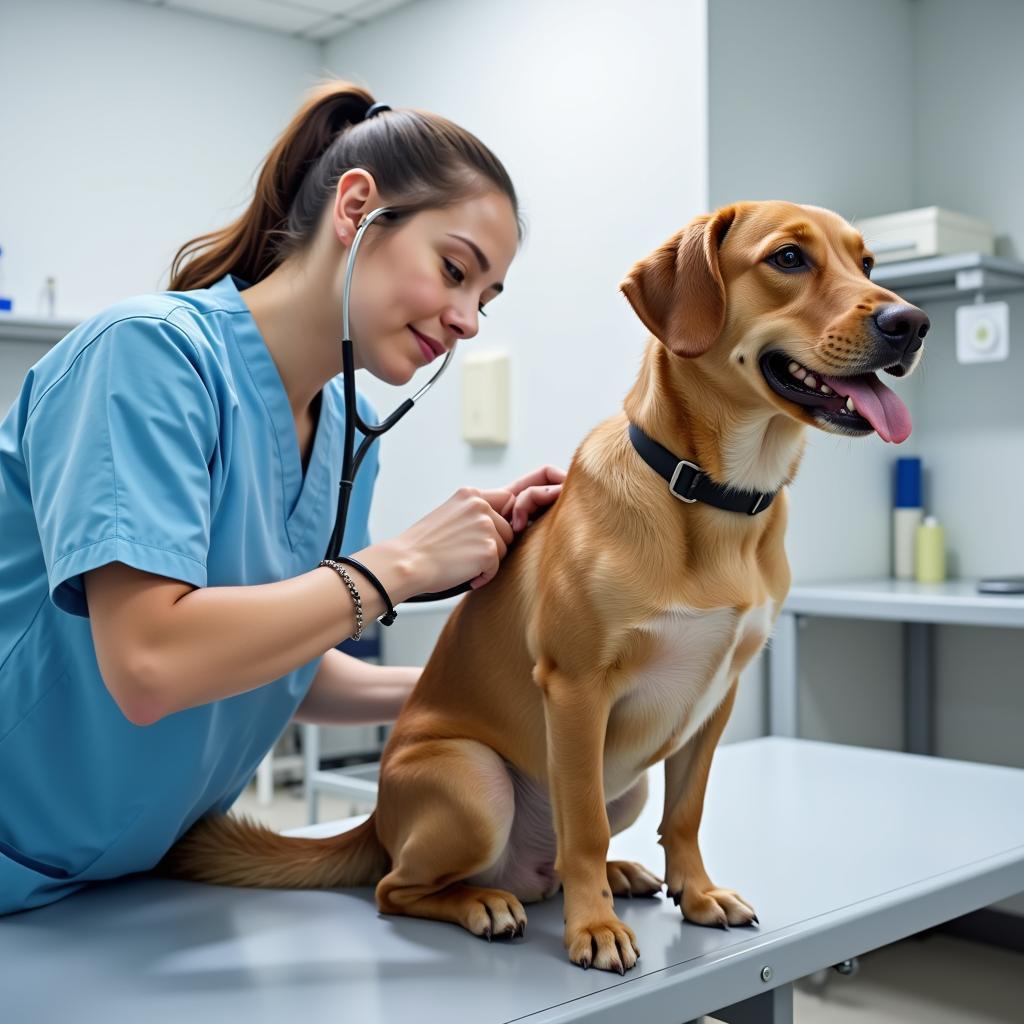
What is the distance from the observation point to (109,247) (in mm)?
3416

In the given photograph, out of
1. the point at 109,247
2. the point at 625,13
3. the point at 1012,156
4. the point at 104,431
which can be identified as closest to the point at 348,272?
the point at 104,431

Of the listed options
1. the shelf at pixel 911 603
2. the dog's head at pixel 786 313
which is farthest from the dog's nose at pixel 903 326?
the shelf at pixel 911 603

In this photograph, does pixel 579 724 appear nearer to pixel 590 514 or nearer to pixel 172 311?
pixel 590 514

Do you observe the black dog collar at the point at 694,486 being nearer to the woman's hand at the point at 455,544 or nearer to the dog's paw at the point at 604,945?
the woman's hand at the point at 455,544

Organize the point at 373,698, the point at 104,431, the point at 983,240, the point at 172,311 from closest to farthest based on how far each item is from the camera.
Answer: the point at 104,431 < the point at 172,311 < the point at 373,698 < the point at 983,240

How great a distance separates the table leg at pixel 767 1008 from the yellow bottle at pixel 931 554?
1.90 metres

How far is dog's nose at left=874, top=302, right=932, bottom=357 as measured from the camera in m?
0.82

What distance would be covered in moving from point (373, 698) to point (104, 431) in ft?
1.74

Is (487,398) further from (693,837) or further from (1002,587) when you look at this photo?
(693,837)

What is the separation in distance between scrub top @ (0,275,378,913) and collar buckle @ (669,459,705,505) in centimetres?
27

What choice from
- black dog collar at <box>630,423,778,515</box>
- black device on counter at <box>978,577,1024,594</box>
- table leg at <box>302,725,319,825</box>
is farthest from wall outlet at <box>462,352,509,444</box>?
black dog collar at <box>630,423,778,515</box>

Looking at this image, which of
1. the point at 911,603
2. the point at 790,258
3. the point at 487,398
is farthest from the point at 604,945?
the point at 487,398

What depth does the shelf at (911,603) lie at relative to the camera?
2.03 meters

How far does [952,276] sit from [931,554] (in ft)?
2.03
